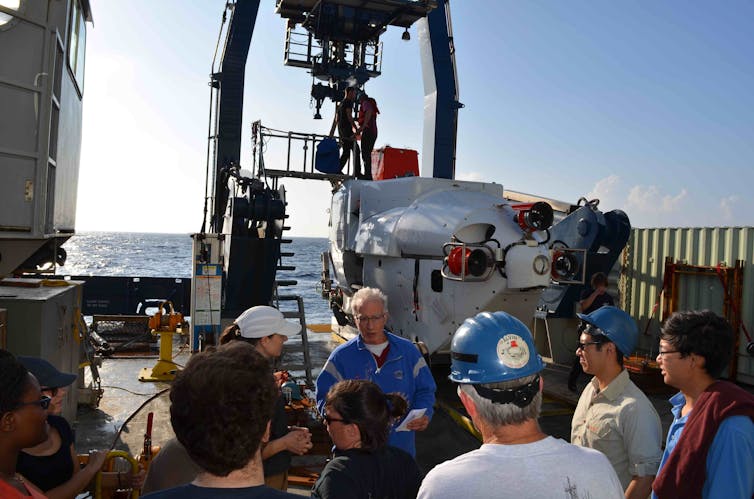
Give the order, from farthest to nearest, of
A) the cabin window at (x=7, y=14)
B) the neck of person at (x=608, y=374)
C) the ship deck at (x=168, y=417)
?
the ship deck at (x=168, y=417) → the cabin window at (x=7, y=14) → the neck of person at (x=608, y=374)

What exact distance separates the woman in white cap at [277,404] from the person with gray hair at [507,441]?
3.69 feet

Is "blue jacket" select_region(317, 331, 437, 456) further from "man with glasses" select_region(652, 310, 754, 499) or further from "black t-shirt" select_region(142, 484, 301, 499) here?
"black t-shirt" select_region(142, 484, 301, 499)

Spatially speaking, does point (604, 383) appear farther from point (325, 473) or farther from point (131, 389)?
point (131, 389)

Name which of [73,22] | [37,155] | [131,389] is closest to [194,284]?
[131,389]

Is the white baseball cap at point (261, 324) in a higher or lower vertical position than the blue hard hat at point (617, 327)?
lower

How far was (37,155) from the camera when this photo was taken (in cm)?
421

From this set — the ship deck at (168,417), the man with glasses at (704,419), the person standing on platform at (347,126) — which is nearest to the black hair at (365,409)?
the man with glasses at (704,419)

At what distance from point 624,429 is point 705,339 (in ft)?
2.01

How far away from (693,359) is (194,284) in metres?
7.72

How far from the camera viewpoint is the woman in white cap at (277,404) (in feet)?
10.2

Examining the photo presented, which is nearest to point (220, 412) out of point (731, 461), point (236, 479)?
point (236, 479)

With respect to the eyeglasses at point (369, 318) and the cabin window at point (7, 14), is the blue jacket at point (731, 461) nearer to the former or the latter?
the eyeglasses at point (369, 318)

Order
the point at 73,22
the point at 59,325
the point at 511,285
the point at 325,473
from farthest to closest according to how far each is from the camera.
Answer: the point at 511,285, the point at 59,325, the point at 73,22, the point at 325,473

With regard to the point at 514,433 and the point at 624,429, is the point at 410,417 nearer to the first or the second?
the point at 624,429
